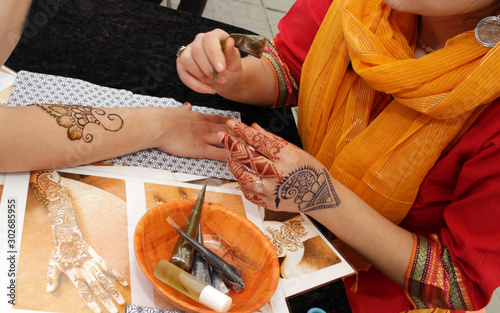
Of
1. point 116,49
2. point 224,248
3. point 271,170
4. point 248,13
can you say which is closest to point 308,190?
point 271,170

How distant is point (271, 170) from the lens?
2.50ft

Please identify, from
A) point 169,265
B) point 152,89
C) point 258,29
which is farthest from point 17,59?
point 258,29

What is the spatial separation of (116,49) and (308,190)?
63 cm

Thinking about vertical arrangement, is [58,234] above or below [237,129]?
below

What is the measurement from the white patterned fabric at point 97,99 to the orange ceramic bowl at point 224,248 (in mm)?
177

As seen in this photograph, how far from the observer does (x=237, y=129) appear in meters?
0.78

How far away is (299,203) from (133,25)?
0.72 metres

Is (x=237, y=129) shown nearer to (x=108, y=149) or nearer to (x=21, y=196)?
(x=108, y=149)

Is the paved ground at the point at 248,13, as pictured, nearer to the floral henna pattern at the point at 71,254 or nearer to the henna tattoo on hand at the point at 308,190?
the henna tattoo on hand at the point at 308,190

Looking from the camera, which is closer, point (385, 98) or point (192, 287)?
point (192, 287)

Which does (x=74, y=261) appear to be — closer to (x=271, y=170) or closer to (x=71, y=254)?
(x=71, y=254)

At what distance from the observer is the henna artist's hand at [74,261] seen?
562 mm

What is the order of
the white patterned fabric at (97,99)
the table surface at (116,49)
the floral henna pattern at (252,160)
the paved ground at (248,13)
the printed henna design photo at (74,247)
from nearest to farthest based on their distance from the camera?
1. the printed henna design photo at (74,247)
2. the floral henna pattern at (252,160)
3. the white patterned fabric at (97,99)
4. the table surface at (116,49)
5. the paved ground at (248,13)

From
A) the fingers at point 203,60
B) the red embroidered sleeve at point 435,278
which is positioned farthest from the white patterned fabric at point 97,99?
the red embroidered sleeve at point 435,278
